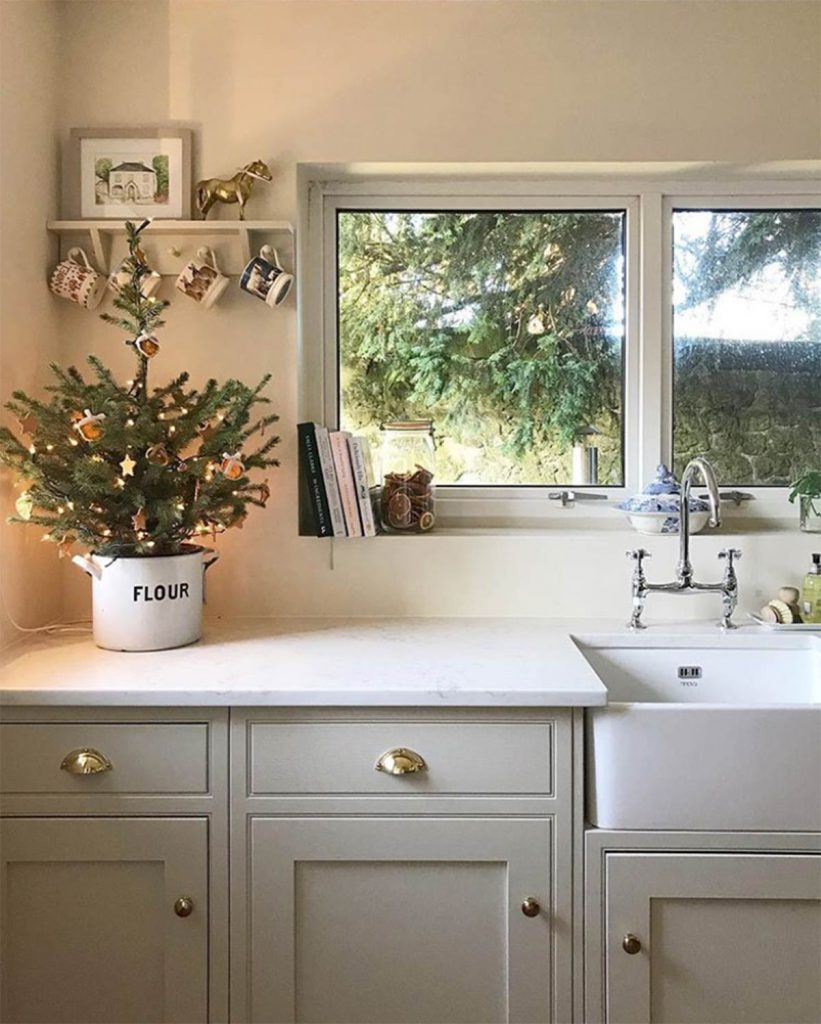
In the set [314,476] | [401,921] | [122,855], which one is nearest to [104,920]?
[122,855]

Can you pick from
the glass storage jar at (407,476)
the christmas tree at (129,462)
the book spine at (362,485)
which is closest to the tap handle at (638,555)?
the glass storage jar at (407,476)

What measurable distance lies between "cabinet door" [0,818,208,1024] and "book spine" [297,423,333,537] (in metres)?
0.73

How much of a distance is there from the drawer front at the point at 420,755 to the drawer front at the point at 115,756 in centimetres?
10

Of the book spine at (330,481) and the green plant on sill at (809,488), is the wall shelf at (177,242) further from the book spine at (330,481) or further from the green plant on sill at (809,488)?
the green plant on sill at (809,488)

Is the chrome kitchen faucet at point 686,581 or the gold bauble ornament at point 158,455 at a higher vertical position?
the gold bauble ornament at point 158,455

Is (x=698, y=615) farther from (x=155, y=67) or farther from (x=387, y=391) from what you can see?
(x=155, y=67)

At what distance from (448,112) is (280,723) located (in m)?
1.38

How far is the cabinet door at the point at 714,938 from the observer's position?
1.42 meters

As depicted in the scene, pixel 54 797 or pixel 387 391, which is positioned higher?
pixel 387 391

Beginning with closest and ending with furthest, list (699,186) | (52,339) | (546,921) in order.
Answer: (546,921)
(52,339)
(699,186)

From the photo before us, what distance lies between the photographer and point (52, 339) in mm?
1928

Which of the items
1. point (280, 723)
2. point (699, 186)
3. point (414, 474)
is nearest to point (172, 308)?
point (414, 474)

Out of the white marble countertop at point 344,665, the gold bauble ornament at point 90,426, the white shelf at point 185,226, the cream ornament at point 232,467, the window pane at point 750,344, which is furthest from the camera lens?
the window pane at point 750,344

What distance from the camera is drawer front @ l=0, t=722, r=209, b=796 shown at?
1.42 m
